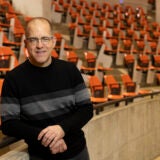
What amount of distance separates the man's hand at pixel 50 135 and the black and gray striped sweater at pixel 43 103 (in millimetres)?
19

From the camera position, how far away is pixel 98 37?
6297 mm

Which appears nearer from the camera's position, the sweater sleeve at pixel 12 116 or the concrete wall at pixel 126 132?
the sweater sleeve at pixel 12 116

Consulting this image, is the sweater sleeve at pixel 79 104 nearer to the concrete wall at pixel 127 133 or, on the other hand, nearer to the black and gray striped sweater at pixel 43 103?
the black and gray striped sweater at pixel 43 103

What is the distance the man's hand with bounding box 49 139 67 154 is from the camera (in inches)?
40.9

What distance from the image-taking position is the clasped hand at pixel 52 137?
102 cm

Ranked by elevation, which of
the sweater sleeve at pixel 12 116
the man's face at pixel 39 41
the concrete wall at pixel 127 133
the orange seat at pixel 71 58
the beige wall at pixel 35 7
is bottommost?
the concrete wall at pixel 127 133

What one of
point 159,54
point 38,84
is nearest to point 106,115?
point 38,84

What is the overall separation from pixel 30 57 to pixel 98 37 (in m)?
5.29

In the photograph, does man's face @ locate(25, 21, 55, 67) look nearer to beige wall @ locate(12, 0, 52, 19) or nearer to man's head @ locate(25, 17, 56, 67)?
man's head @ locate(25, 17, 56, 67)

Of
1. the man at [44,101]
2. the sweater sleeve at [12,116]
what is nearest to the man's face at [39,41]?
the man at [44,101]

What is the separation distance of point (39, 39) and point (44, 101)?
0.18 meters

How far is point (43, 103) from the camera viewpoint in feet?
3.50

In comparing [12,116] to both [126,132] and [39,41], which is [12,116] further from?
[126,132]

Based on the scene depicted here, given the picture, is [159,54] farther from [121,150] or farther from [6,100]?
[6,100]
